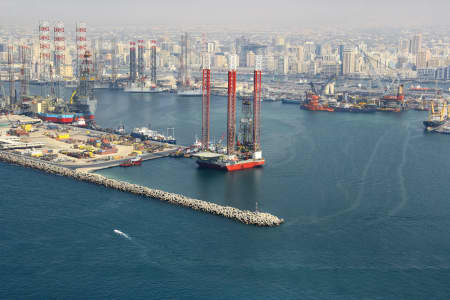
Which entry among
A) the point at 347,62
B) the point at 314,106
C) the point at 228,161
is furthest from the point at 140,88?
the point at 228,161

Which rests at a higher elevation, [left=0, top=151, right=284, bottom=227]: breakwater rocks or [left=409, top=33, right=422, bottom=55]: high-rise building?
[left=409, top=33, right=422, bottom=55]: high-rise building

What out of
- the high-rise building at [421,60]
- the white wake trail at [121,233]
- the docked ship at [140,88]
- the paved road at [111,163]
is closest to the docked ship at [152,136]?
the paved road at [111,163]

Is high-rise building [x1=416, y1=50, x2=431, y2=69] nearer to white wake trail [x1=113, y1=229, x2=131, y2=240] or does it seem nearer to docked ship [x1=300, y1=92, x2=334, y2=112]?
docked ship [x1=300, y1=92, x2=334, y2=112]

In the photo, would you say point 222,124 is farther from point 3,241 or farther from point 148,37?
point 148,37

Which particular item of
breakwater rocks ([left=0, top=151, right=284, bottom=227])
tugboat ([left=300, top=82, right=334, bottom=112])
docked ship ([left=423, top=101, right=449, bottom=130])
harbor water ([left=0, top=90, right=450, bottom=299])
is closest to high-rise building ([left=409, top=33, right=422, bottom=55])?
tugboat ([left=300, top=82, right=334, bottom=112])

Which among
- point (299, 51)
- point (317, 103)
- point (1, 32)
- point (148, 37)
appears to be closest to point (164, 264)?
point (317, 103)

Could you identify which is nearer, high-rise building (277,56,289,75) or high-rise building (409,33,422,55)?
high-rise building (277,56,289,75)
